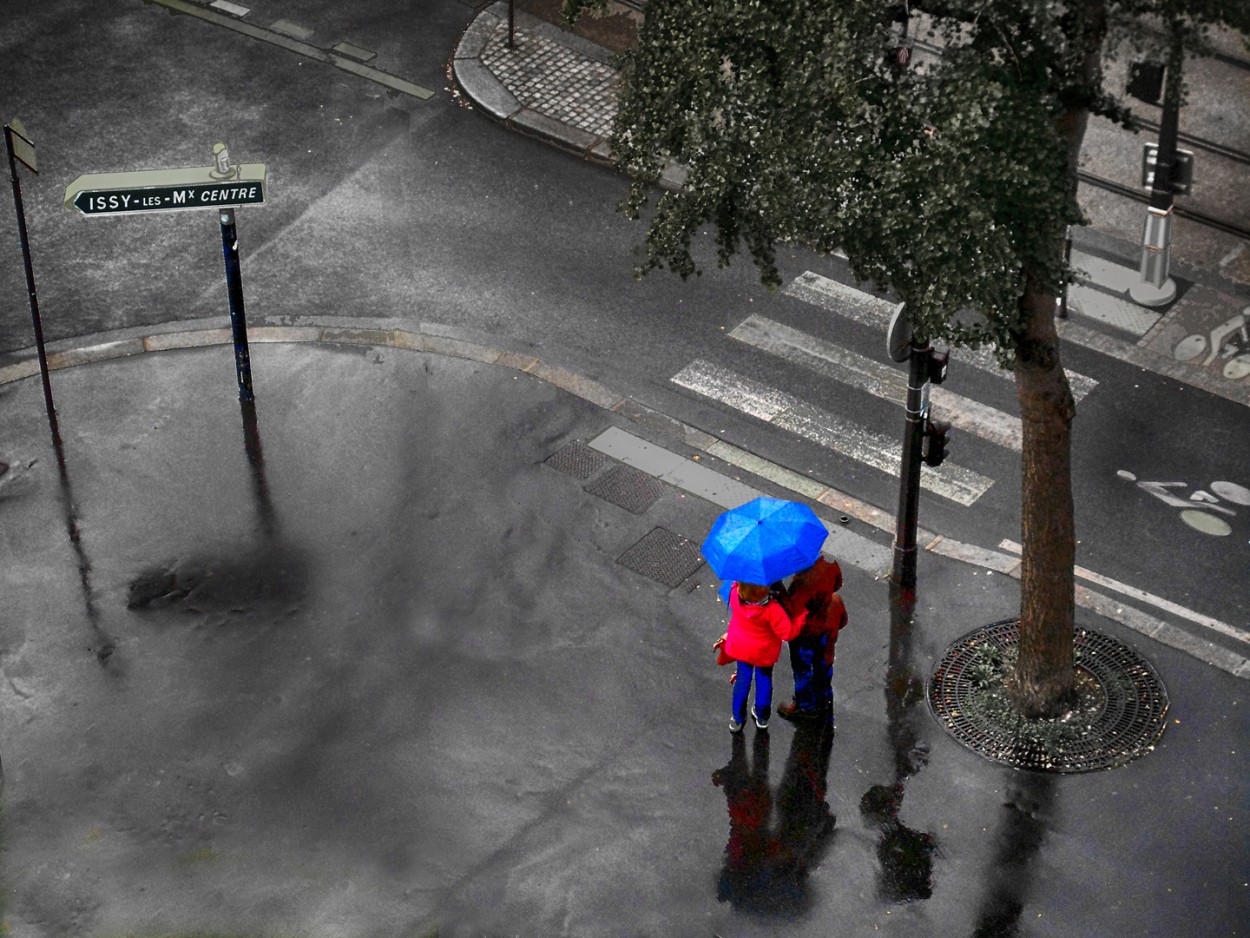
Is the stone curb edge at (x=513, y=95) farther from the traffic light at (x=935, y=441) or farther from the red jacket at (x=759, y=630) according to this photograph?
the red jacket at (x=759, y=630)

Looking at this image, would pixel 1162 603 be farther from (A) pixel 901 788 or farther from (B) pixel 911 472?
(A) pixel 901 788

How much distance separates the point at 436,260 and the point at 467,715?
238 inches

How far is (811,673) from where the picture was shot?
12.2 metres

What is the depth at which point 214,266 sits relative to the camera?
1734 cm

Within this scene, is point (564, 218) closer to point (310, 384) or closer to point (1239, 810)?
point (310, 384)

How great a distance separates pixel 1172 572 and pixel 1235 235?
523 cm

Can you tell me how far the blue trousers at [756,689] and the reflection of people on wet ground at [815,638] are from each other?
23cm

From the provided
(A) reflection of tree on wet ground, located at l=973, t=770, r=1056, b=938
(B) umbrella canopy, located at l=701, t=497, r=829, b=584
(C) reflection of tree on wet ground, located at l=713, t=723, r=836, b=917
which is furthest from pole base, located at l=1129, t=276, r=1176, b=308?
(B) umbrella canopy, located at l=701, t=497, r=829, b=584

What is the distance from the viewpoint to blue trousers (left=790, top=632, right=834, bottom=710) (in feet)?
39.3

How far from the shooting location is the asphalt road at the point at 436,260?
14.7 metres

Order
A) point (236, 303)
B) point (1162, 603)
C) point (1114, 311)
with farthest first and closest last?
point (1114, 311), point (236, 303), point (1162, 603)

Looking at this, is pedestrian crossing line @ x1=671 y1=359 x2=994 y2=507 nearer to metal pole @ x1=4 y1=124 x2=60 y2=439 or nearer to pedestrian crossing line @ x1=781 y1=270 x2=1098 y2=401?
pedestrian crossing line @ x1=781 y1=270 x2=1098 y2=401

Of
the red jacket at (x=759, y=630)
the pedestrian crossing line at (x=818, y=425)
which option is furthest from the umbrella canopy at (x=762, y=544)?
the pedestrian crossing line at (x=818, y=425)

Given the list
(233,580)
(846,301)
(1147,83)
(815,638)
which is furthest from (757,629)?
(1147,83)
